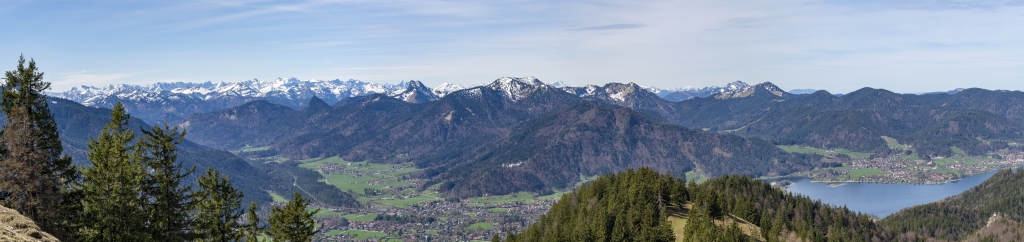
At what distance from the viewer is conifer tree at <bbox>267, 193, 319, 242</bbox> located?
39.0 metres

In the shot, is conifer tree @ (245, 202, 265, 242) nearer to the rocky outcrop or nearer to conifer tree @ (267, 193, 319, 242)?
conifer tree @ (267, 193, 319, 242)

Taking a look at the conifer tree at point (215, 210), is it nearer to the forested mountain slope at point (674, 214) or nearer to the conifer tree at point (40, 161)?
the conifer tree at point (40, 161)

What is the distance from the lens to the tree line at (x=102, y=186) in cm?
3600

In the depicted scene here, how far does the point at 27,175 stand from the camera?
119 ft

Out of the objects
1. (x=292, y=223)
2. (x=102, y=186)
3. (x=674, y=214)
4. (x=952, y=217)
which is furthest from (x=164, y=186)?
(x=952, y=217)

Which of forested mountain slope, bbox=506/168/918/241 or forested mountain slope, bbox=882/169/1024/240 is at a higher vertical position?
forested mountain slope, bbox=506/168/918/241

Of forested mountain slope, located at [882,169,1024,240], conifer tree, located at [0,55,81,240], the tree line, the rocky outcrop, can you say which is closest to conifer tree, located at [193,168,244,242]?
the tree line

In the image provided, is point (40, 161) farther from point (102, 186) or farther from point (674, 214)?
point (674, 214)

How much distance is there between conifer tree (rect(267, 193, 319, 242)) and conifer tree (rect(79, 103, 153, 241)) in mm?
7635

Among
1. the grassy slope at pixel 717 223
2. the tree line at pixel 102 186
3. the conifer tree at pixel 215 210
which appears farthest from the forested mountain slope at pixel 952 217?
the tree line at pixel 102 186

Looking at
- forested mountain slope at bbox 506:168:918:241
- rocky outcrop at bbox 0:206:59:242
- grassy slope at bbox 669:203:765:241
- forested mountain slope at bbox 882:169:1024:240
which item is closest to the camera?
rocky outcrop at bbox 0:206:59:242

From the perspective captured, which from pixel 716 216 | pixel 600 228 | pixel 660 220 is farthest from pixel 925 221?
pixel 600 228

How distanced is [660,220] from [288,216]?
56.0 meters

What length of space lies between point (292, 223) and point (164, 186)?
363 inches
